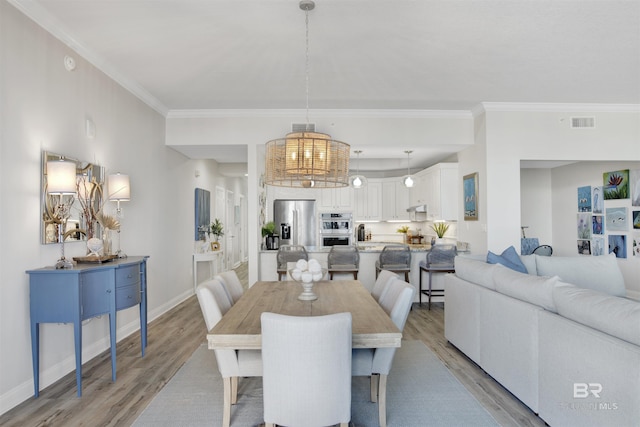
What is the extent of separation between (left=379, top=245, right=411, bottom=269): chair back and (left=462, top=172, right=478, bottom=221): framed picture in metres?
1.15

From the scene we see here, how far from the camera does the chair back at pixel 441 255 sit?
16.9ft

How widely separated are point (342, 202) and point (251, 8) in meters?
5.50

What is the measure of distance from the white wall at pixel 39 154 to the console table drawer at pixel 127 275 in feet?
1.70

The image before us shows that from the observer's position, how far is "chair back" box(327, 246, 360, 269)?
16.7ft

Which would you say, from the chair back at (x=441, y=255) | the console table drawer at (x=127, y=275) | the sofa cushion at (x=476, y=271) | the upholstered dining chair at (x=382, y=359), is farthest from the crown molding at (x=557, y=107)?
the console table drawer at (x=127, y=275)

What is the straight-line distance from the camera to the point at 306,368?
171 cm

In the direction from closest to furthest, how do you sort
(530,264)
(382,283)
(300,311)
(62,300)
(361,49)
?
(300,311)
(62,300)
(382,283)
(361,49)
(530,264)

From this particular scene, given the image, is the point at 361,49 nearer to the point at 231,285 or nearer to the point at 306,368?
the point at 231,285

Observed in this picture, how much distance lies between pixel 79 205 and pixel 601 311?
152 inches

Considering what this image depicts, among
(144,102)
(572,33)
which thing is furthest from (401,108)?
(144,102)

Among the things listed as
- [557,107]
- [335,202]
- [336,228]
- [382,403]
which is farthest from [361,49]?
[336,228]

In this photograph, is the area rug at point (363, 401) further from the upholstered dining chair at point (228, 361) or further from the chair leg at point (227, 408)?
the upholstered dining chair at point (228, 361)

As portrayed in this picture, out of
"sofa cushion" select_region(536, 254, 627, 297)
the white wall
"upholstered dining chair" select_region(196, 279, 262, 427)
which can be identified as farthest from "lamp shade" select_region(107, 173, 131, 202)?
"sofa cushion" select_region(536, 254, 627, 297)

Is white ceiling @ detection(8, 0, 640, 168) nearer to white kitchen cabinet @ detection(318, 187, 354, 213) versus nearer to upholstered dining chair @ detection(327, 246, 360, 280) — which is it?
upholstered dining chair @ detection(327, 246, 360, 280)
